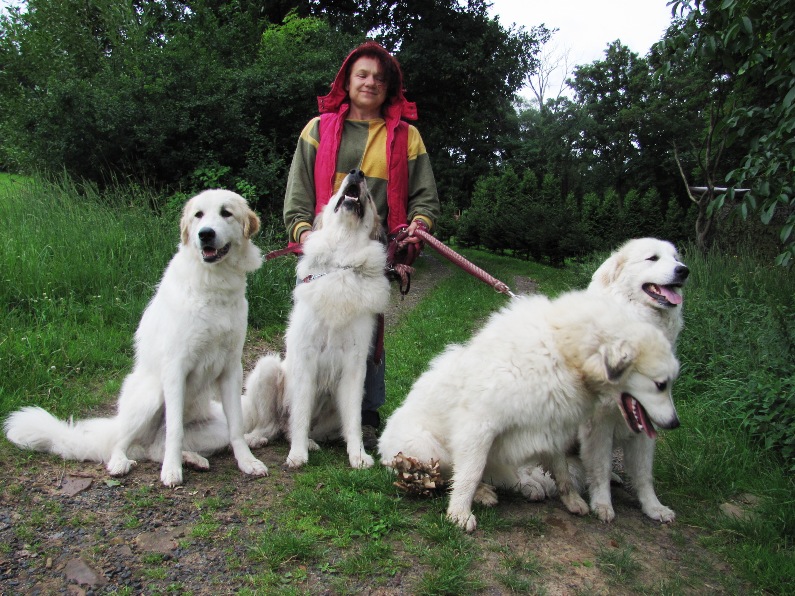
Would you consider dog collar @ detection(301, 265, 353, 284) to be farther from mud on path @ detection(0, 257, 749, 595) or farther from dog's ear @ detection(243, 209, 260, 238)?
mud on path @ detection(0, 257, 749, 595)

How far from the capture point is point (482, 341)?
3205mm

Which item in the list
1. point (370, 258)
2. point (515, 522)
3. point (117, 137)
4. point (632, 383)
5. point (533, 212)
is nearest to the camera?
point (632, 383)

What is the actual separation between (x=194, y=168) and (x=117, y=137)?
140 cm

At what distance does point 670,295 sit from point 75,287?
557cm

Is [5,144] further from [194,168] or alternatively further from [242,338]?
[242,338]

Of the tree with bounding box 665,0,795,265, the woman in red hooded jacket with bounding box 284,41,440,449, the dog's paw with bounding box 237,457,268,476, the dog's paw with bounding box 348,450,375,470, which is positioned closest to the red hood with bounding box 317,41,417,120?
the woman in red hooded jacket with bounding box 284,41,440,449

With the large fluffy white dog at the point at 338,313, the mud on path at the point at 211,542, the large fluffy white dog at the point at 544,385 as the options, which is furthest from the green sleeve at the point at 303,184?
the mud on path at the point at 211,542

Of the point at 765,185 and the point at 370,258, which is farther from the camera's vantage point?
the point at 370,258

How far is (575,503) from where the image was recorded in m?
3.26

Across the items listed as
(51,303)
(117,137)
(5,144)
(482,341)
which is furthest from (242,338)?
(5,144)

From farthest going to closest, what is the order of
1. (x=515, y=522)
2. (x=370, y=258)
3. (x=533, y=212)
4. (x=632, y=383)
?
(x=533, y=212) < (x=370, y=258) < (x=515, y=522) < (x=632, y=383)

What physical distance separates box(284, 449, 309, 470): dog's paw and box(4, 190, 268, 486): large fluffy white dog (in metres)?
0.20

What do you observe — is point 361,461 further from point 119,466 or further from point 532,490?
point 119,466

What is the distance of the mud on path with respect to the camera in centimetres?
247
